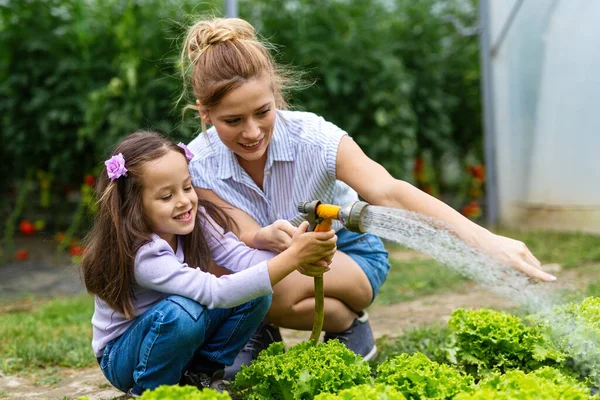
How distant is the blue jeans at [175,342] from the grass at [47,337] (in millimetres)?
747

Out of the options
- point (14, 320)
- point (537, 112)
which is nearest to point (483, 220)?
point (537, 112)

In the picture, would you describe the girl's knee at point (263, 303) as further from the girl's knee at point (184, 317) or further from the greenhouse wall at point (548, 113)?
the greenhouse wall at point (548, 113)

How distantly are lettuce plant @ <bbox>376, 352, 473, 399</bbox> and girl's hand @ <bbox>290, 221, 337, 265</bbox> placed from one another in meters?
0.44

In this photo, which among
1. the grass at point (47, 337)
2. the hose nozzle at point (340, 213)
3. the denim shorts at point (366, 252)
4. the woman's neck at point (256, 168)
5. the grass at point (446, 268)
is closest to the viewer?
the hose nozzle at point (340, 213)

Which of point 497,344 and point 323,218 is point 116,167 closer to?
point 323,218

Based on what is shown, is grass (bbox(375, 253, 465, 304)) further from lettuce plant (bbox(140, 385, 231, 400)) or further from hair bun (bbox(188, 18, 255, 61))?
lettuce plant (bbox(140, 385, 231, 400))

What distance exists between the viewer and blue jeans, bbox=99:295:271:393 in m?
2.63

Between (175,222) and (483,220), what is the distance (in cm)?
622

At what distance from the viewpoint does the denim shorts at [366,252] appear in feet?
11.1

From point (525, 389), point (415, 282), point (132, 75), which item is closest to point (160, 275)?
point (525, 389)

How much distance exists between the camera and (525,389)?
2188 mm

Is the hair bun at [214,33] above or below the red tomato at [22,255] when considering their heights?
above

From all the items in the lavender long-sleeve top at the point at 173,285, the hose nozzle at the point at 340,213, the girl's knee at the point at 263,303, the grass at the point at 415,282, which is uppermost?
the hose nozzle at the point at 340,213

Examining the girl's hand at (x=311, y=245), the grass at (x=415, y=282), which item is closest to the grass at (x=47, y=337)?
the girl's hand at (x=311, y=245)
